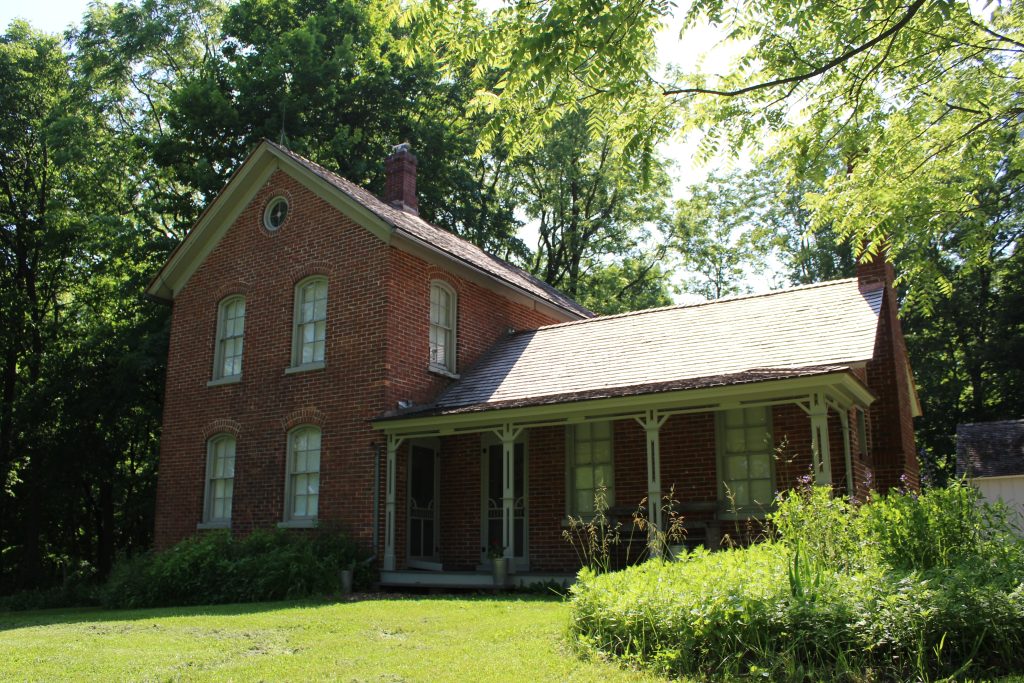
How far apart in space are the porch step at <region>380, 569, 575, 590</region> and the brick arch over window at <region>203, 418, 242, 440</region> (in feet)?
15.8

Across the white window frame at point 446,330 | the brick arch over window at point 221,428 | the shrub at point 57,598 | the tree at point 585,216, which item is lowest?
the shrub at point 57,598

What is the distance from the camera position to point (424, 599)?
38.9 ft

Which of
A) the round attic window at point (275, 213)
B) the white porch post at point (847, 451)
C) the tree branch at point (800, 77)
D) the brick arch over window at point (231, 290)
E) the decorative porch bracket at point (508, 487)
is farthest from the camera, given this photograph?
the brick arch over window at point (231, 290)

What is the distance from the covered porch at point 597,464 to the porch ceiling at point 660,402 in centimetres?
2

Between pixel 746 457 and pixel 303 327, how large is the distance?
8572 mm

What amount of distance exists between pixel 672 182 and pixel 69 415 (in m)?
23.6

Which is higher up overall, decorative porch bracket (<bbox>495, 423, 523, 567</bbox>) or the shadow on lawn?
decorative porch bracket (<bbox>495, 423, 523, 567</bbox>)

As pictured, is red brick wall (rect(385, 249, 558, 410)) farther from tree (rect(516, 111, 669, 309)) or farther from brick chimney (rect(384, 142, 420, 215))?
tree (rect(516, 111, 669, 309))

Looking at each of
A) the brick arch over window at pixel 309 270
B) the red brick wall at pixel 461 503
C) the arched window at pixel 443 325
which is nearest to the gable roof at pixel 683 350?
the arched window at pixel 443 325

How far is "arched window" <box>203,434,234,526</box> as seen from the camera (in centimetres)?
1723

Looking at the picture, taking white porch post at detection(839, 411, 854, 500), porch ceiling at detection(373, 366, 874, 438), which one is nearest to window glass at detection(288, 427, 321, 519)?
porch ceiling at detection(373, 366, 874, 438)

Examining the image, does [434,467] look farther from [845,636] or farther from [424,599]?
[845,636]

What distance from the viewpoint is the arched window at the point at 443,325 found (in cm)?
1683

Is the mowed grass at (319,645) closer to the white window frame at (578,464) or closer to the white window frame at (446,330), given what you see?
the white window frame at (578,464)
